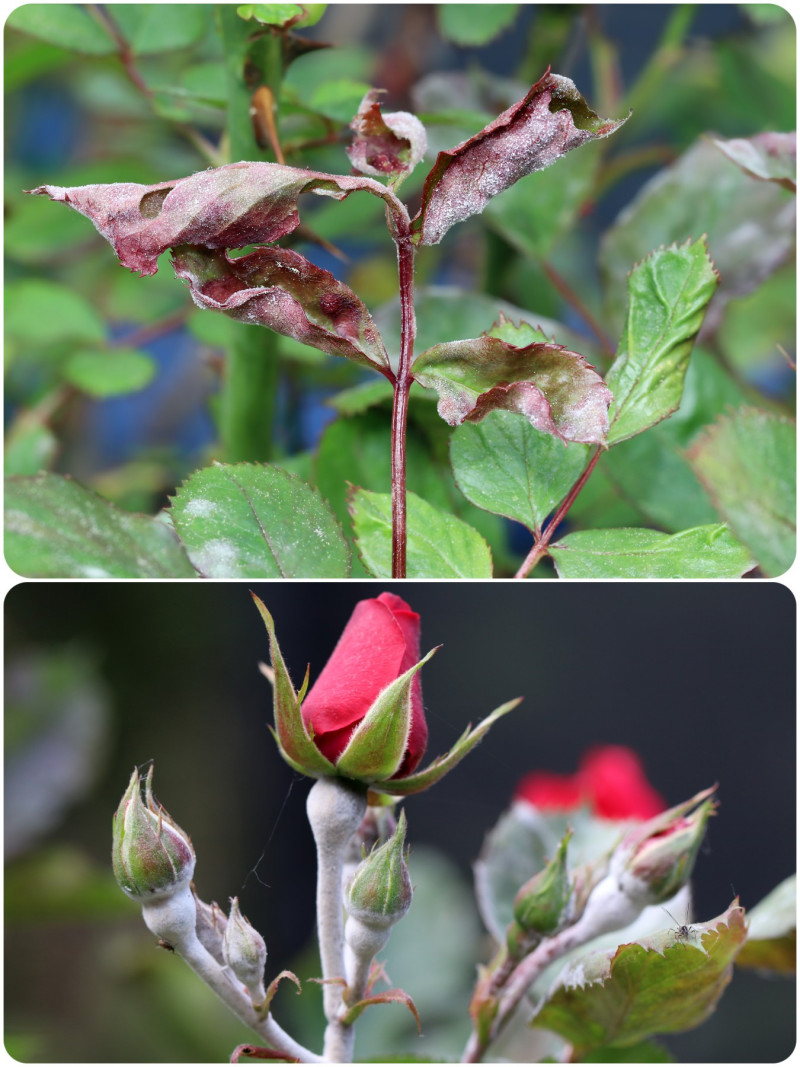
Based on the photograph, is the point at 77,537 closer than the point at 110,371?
Yes

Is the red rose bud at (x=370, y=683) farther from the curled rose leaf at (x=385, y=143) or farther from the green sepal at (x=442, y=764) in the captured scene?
the curled rose leaf at (x=385, y=143)

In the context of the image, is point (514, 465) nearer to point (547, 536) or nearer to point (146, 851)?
point (547, 536)

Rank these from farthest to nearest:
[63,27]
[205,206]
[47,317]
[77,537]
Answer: [47,317]
[63,27]
[77,537]
[205,206]

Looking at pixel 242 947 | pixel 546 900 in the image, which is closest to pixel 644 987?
pixel 546 900

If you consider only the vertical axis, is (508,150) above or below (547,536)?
above

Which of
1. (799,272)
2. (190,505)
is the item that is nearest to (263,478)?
(190,505)

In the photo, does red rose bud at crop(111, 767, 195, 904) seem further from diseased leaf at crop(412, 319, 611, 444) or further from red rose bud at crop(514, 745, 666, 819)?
red rose bud at crop(514, 745, 666, 819)
